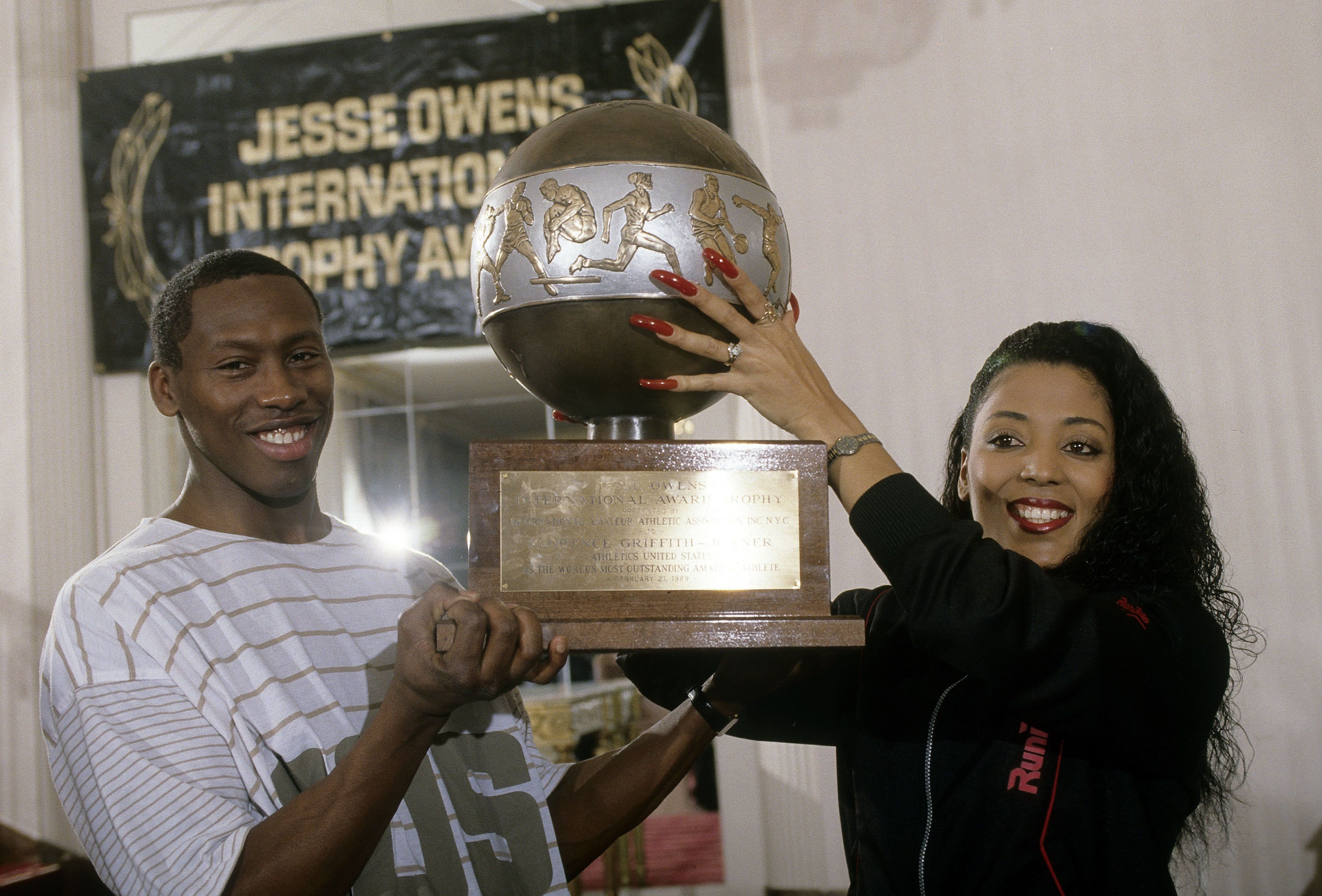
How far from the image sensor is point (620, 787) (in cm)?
160

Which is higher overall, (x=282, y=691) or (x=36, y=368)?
(x=36, y=368)

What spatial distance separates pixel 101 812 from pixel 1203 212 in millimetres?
3969

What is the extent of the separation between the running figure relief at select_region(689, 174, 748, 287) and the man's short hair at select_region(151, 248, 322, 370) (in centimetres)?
59

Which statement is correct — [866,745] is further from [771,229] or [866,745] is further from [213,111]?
[213,111]

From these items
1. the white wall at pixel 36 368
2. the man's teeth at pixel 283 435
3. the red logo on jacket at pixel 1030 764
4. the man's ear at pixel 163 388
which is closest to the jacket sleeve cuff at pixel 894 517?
the red logo on jacket at pixel 1030 764

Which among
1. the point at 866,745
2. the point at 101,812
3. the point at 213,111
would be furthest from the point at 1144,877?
the point at 213,111

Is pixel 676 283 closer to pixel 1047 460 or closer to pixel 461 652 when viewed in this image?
pixel 461 652

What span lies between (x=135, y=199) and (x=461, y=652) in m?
4.50

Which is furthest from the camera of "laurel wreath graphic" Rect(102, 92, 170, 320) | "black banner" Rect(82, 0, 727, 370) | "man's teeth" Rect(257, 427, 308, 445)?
"laurel wreath graphic" Rect(102, 92, 170, 320)

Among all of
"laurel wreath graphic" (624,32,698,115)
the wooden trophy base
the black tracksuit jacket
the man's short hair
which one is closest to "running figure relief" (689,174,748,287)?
the wooden trophy base

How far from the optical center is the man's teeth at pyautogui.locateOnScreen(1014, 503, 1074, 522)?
5.11 feet

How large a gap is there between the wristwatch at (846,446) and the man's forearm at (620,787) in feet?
1.62

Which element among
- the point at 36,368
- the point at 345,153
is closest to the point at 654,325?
the point at 345,153

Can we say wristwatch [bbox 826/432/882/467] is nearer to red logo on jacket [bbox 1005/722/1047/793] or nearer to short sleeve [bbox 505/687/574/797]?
red logo on jacket [bbox 1005/722/1047/793]
